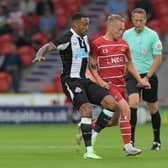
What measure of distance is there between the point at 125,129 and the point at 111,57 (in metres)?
1.13

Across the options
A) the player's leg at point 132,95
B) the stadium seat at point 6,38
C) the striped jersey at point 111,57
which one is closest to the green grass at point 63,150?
the player's leg at point 132,95

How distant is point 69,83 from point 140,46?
1.81 m

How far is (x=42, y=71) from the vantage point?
28.2 metres

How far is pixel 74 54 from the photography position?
13.4 meters

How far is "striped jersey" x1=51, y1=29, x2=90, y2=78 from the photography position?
13.3 metres

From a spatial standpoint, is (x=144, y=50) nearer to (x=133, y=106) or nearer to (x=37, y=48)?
(x=133, y=106)

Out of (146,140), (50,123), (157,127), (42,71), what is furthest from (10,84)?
(157,127)

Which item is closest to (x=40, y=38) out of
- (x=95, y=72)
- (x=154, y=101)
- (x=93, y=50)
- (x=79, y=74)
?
(x=154, y=101)

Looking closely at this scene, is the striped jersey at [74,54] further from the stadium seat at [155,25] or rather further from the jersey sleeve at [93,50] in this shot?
the stadium seat at [155,25]

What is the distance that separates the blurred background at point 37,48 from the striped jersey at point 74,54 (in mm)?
10113

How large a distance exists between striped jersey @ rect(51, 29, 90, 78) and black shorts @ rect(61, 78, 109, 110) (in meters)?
0.10

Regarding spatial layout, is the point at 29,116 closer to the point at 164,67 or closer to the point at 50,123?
the point at 50,123

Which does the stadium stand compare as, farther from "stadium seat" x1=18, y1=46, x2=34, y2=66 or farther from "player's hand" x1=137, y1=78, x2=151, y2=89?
"player's hand" x1=137, y1=78, x2=151, y2=89

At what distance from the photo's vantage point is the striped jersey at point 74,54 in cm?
1328
